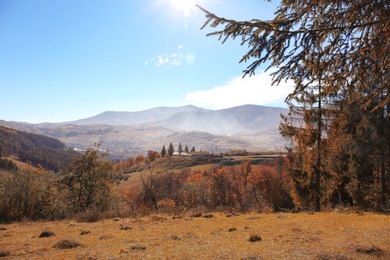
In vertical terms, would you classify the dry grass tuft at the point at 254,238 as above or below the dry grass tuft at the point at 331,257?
below

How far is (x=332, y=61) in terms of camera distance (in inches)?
271

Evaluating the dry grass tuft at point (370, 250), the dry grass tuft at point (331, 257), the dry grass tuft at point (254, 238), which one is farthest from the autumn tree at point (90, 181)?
the dry grass tuft at point (370, 250)

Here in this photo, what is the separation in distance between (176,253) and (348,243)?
6.35 meters

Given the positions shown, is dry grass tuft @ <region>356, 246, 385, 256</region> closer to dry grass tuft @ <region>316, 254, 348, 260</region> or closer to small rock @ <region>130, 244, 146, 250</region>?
dry grass tuft @ <region>316, 254, 348, 260</region>

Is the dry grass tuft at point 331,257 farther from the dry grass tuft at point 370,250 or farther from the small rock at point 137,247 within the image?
the small rock at point 137,247

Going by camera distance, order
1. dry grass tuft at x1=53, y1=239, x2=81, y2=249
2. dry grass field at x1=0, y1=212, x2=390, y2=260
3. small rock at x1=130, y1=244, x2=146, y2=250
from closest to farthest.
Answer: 1. dry grass field at x1=0, y1=212, x2=390, y2=260
2. small rock at x1=130, y1=244, x2=146, y2=250
3. dry grass tuft at x1=53, y1=239, x2=81, y2=249

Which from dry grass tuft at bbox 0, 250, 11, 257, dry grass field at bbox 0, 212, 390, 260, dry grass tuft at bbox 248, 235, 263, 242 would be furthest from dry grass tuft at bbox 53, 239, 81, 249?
dry grass tuft at bbox 248, 235, 263, 242

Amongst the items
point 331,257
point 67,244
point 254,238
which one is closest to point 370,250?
point 331,257

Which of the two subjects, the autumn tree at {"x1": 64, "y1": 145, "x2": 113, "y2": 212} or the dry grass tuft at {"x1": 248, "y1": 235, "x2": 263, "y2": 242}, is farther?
the autumn tree at {"x1": 64, "y1": 145, "x2": 113, "y2": 212}

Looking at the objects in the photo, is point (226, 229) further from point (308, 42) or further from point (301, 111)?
point (301, 111)

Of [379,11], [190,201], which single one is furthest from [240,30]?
[190,201]

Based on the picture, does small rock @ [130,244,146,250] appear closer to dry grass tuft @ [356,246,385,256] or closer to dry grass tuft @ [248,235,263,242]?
dry grass tuft @ [248,235,263,242]

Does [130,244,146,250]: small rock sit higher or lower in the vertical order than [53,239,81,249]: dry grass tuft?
higher

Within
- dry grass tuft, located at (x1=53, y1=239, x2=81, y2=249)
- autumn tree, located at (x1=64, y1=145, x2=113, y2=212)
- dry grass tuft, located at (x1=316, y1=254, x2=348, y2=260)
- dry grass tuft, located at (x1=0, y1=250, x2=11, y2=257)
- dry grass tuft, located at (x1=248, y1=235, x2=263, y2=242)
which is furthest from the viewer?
autumn tree, located at (x1=64, y1=145, x2=113, y2=212)
